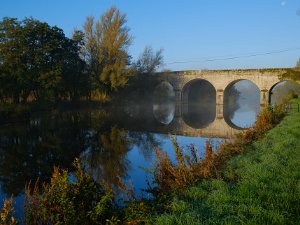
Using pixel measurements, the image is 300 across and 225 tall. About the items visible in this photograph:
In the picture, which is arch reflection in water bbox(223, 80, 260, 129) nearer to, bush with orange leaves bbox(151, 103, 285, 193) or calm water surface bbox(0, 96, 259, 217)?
calm water surface bbox(0, 96, 259, 217)

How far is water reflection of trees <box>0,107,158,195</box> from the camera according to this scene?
903 cm

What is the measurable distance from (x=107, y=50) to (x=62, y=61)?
6230 millimetres

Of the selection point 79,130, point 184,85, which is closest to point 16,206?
point 79,130

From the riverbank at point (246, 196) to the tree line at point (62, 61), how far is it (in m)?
24.2

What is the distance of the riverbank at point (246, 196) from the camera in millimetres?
4133

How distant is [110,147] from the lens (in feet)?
42.8

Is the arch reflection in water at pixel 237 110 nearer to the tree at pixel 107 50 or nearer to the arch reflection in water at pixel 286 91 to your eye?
the arch reflection in water at pixel 286 91

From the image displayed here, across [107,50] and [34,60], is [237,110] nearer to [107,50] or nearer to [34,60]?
[107,50]

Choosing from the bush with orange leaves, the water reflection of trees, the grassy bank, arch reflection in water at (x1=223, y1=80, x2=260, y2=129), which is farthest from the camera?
arch reflection in water at (x1=223, y1=80, x2=260, y2=129)

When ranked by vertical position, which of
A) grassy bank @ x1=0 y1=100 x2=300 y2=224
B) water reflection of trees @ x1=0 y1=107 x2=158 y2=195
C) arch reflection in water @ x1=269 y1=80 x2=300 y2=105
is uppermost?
arch reflection in water @ x1=269 y1=80 x2=300 y2=105

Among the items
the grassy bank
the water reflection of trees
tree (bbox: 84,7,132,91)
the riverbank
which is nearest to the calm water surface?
the water reflection of trees

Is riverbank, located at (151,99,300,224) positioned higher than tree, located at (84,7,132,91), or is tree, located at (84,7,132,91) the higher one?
tree, located at (84,7,132,91)

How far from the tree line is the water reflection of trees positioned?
10.0 metres

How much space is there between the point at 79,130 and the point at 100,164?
8.66m
